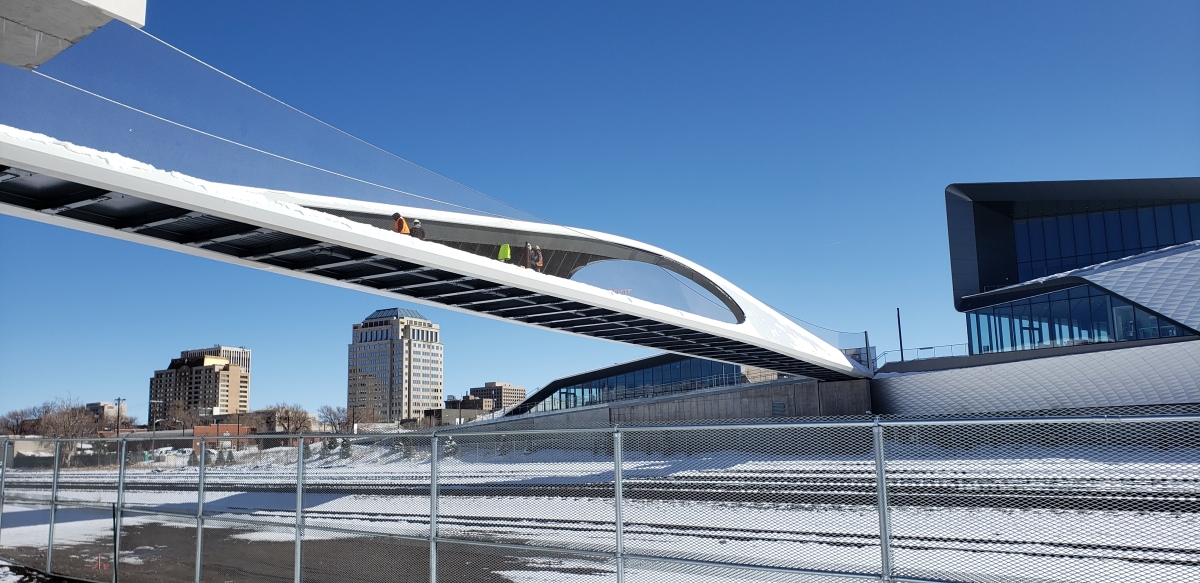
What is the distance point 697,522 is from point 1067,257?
56282 millimetres

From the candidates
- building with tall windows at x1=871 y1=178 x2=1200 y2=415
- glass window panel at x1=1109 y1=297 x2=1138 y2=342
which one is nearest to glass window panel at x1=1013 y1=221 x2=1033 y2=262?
building with tall windows at x1=871 y1=178 x2=1200 y2=415

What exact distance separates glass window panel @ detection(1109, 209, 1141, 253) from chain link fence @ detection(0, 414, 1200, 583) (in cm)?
3698

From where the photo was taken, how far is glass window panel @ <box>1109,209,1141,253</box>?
59.9 metres

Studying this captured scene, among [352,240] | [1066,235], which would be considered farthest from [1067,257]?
[352,240]

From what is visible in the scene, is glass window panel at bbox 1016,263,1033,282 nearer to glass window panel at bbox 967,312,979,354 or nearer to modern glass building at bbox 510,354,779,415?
glass window panel at bbox 967,312,979,354

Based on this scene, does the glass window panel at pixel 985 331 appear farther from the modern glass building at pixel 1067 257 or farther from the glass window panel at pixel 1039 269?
the glass window panel at pixel 1039 269

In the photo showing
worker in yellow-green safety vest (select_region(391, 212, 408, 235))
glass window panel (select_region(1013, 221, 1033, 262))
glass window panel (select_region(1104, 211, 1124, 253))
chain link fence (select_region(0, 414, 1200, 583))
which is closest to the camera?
chain link fence (select_region(0, 414, 1200, 583))

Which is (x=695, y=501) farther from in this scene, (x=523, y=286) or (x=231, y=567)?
(x=231, y=567)

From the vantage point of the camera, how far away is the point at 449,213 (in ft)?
68.8

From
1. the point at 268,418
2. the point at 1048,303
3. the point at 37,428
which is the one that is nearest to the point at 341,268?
the point at 1048,303

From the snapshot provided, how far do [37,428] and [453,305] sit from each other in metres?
90.6

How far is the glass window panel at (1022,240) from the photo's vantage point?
65.1 metres

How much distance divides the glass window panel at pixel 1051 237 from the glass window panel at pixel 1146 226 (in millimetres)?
4734

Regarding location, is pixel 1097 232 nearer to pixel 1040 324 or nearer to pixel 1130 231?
pixel 1130 231
